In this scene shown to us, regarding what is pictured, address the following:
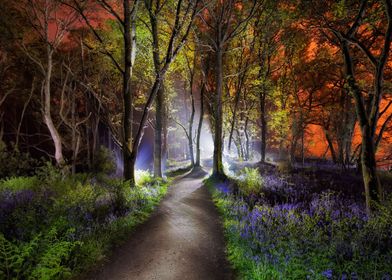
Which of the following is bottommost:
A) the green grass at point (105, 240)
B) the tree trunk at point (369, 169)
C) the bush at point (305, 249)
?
the green grass at point (105, 240)

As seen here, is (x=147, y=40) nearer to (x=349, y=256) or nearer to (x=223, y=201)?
(x=223, y=201)

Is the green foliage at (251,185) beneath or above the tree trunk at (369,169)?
beneath

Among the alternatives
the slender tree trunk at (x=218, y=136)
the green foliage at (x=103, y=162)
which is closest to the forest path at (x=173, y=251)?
the slender tree trunk at (x=218, y=136)

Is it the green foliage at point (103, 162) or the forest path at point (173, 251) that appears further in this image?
the green foliage at point (103, 162)

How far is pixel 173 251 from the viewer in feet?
18.6

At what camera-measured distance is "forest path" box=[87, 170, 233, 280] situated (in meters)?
4.75

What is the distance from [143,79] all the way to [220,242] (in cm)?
1970

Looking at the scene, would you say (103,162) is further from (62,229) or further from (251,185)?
(62,229)

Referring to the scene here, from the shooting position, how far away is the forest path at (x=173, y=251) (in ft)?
15.6

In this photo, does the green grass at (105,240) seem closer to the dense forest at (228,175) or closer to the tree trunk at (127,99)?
the dense forest at (228,175)

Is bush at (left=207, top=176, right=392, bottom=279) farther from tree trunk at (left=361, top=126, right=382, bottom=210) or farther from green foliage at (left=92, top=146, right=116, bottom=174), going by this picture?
green foliage at (left=92, top=146, right=116, bottom=174)

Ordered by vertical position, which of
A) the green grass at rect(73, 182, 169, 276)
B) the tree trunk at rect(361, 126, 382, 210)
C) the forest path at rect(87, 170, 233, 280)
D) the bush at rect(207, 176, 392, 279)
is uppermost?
the tree trunk at rect(361, 126, 382, 210)

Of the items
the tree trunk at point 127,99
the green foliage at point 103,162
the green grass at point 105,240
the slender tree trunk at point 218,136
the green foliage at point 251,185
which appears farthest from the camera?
the green foliage at point 103,162

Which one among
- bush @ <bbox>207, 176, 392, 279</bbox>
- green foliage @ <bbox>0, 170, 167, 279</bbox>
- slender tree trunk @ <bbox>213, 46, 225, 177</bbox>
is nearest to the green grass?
green foliage @ <bbox>0, 170, 167, 279</bbox>
